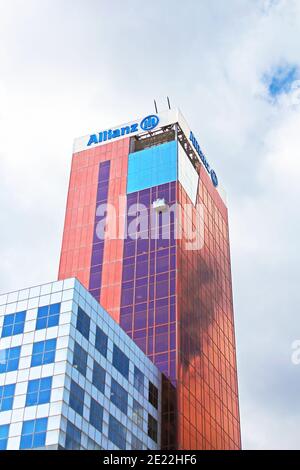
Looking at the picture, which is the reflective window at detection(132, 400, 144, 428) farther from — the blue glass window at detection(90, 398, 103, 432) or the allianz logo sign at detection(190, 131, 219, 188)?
the allianz logo sign at detection(190, 131, 219, 188)

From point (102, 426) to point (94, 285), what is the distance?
46285 millimetres

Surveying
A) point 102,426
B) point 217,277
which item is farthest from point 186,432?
point 217,277

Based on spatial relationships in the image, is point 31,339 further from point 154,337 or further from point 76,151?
point 76,151

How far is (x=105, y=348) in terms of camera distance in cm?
10088

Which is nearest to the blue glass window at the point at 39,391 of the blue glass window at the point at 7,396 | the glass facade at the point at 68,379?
the glass facade at the point at 68,379

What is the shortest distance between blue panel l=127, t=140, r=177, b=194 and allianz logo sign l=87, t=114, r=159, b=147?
6731 mm

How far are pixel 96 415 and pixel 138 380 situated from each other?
48.8 ft

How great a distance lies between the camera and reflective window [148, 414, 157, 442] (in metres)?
107

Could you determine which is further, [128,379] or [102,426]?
[128,379]

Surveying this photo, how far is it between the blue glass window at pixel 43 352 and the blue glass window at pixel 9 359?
7.85ft

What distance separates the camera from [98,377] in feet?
317

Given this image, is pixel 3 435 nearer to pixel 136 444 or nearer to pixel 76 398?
pixel 76 398

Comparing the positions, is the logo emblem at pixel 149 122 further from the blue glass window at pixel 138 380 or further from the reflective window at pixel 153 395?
the blue glass window at pixel 138 380

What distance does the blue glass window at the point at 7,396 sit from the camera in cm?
8914
